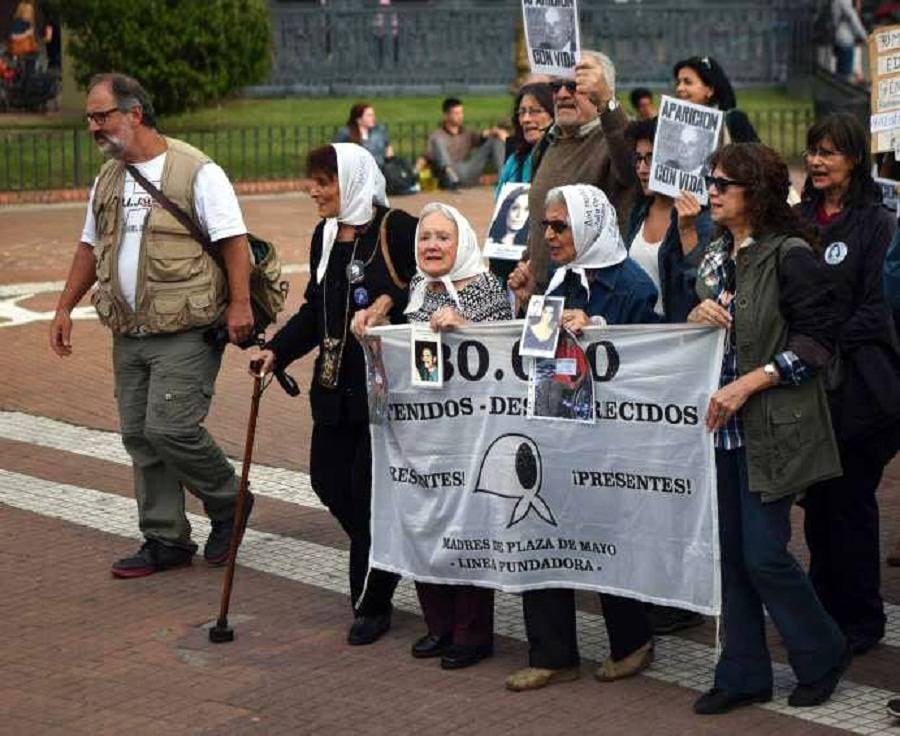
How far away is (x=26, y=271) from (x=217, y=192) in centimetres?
997

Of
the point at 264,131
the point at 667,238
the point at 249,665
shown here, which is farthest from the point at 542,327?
the point at 264,131

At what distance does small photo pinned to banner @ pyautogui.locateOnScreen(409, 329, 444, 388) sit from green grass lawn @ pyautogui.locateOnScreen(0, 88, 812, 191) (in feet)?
54.6

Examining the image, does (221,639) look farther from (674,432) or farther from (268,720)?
(674,432)

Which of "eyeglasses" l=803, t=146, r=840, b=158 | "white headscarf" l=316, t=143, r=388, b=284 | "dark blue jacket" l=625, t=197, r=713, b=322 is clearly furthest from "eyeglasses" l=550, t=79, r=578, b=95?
"eyeglasses" l=803, t=146, r=840, b=158

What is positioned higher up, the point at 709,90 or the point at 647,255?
the point at 709,90

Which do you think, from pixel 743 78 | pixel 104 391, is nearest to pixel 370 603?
pixel 104 391

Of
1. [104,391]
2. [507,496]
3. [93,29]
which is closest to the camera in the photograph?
[507,496]

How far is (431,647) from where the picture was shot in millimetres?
7316

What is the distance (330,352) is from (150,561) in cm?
152

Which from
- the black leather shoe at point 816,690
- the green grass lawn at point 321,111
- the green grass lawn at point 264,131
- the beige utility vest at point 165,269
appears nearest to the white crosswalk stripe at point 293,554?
the black leather shoe at point 816,690

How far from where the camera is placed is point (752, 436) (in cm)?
644

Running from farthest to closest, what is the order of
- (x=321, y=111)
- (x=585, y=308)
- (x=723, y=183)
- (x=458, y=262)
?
(x=321, y=111)
(x=458, y=262)
(x=585, y=308)
(x=723, y=183)

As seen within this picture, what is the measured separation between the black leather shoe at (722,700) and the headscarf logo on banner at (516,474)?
2.75 ft

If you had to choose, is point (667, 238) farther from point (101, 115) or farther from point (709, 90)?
point (101, 115)
